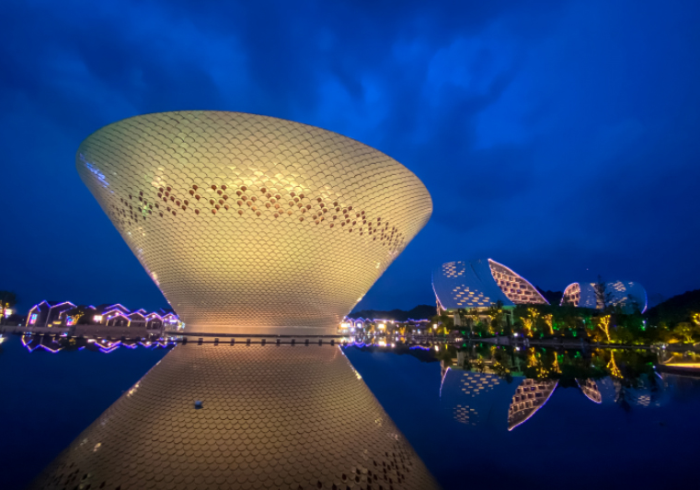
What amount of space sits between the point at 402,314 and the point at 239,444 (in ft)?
307

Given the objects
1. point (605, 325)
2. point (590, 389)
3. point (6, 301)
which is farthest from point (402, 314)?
point (590, 389)

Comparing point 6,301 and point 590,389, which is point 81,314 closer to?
point 6,301

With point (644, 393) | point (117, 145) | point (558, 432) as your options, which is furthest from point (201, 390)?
point (117, 145)

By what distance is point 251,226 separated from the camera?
1288 cm

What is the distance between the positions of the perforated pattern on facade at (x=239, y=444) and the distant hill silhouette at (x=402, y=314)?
74632 mm

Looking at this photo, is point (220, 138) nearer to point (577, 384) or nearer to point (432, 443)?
point (432, 443)

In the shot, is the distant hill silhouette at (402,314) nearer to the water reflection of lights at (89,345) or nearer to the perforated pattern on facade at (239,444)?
the water reflection of lights at (89,345)

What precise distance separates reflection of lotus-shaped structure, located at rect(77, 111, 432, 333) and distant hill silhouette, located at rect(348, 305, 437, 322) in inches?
2538

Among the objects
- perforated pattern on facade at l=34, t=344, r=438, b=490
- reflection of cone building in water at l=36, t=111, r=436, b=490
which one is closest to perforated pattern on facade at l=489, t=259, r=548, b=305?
reflection of cone building in water at l=36, t=111, r=436, b=490

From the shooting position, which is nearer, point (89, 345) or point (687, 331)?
point (89, 345)

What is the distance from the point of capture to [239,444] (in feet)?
10.5

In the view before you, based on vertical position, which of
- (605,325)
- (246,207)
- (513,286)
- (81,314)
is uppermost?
(513,286)

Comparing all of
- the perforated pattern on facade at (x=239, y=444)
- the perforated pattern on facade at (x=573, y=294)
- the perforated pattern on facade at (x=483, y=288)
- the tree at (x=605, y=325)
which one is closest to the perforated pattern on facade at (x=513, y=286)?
the perforated pattern on facade at (x=483, y=288)

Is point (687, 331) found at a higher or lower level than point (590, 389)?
higher
